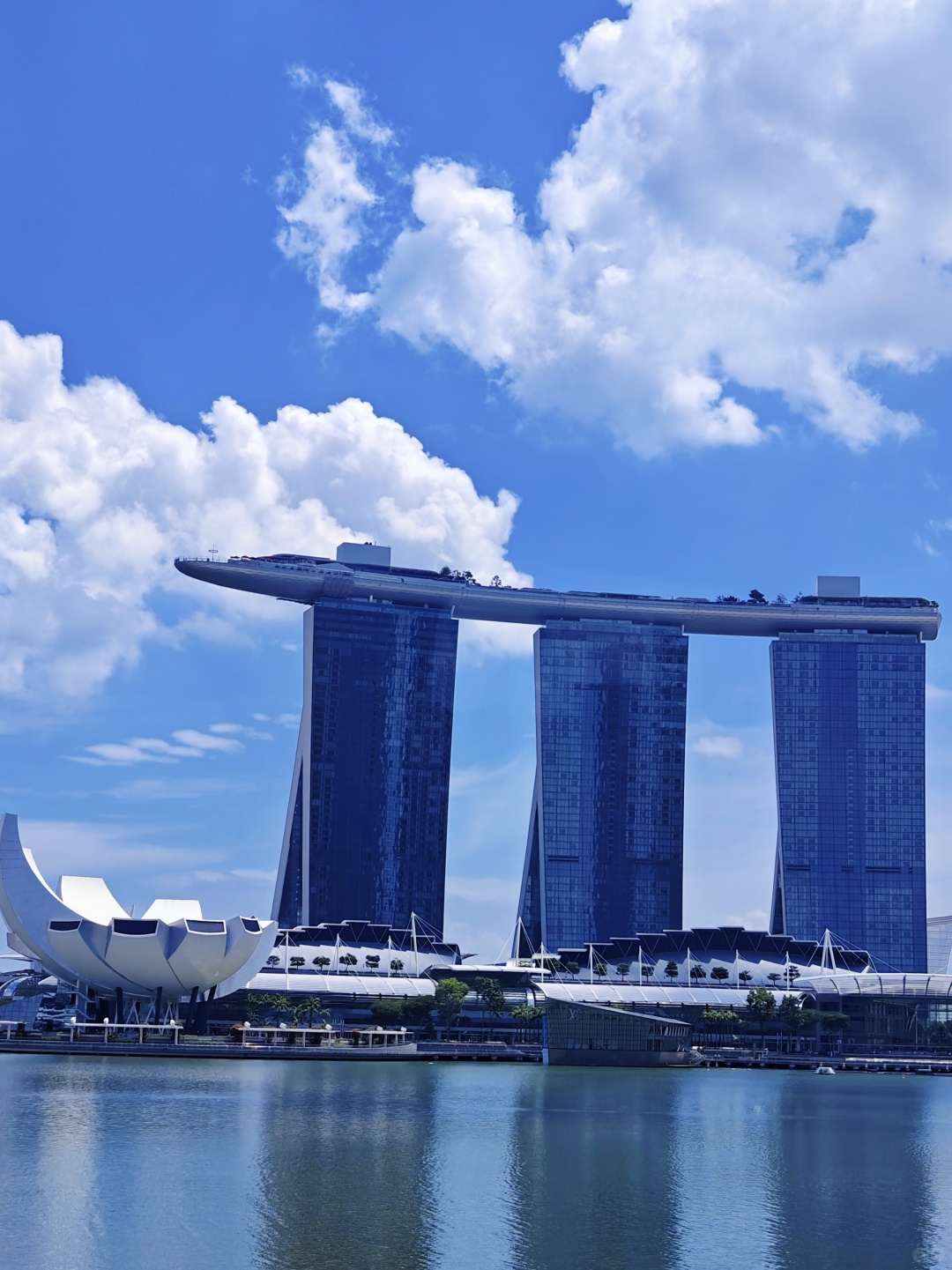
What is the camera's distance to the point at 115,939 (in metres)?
120

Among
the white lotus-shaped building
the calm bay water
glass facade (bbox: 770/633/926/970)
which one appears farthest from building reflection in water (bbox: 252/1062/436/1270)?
glass facade (bbox: 770/633/926/970)

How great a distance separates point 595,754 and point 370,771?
2555 cm

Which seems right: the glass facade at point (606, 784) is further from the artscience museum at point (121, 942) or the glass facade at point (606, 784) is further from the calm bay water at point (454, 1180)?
the calm bay water at point (454, 1180)

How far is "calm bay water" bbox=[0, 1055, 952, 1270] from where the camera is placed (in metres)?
38.0

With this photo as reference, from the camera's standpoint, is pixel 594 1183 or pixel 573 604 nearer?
pixel 594 1183

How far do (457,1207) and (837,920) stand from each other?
141650 millimetres

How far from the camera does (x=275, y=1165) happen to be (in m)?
49.8

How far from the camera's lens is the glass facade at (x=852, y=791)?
17912 cm

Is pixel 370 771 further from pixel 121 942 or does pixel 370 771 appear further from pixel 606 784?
pixel 121 942

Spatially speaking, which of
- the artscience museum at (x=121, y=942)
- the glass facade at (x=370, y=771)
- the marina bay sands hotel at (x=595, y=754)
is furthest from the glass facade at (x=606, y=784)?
the artscience museum at (x=121, y=942)

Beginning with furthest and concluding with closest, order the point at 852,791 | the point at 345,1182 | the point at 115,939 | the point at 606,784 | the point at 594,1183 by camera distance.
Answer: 1. the point at 852,791
2. the point at 606,784
3. the point at 115,939
4. the point at 594,1183
5. the point at 345,1182

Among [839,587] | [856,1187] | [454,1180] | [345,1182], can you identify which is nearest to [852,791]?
[839,587]

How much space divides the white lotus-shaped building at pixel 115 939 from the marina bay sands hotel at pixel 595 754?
4744 centimetres

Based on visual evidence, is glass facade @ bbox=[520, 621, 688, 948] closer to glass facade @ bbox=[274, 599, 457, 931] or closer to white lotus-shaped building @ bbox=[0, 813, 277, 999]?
glass facade @ bbox=[274, 599, 457, 931]
